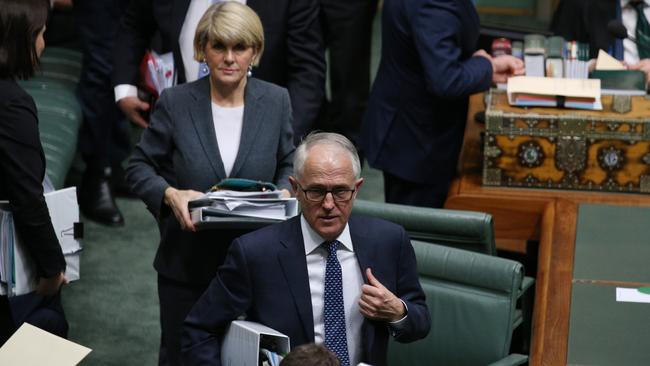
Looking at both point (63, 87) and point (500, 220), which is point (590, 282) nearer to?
point (500, 220)

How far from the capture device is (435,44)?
4.53 metres

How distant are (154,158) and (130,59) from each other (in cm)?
112

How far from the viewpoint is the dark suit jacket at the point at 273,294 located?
301cm

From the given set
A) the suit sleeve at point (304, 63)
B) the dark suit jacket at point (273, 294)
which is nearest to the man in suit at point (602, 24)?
the suit sleeve at point (304, 63)

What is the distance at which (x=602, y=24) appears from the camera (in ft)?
20.6

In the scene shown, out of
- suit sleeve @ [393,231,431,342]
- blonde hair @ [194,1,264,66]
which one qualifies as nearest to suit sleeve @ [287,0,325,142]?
blonde hair @ [194,1,264,66]

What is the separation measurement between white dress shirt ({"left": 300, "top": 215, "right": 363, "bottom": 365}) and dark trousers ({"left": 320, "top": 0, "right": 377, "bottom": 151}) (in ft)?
12.1

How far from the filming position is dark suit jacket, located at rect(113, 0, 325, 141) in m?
4.50

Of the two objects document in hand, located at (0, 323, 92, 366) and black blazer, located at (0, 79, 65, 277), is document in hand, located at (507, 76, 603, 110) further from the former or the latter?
document in hand, located at (0, 323, 92, 366)

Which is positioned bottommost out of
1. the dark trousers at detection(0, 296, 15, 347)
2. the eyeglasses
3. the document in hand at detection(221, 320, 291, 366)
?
the dark trousers at detection(0, 296, 15, 347)

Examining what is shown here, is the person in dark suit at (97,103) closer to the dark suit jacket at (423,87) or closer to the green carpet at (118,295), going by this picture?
the green carpet at (118,295)

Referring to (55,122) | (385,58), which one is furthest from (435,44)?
(55,122)

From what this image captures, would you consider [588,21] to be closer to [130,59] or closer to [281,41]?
[281,41]

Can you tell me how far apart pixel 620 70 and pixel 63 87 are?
9.89ft
